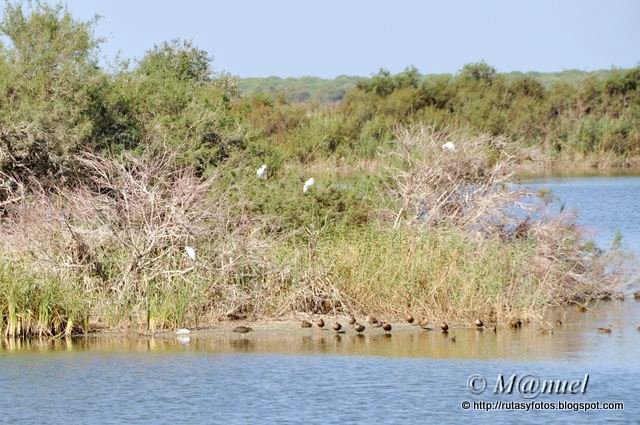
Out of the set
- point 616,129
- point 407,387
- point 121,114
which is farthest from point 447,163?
point 616,129

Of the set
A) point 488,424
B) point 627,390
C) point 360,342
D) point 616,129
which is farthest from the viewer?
point 616,129

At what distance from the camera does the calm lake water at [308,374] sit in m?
12.8

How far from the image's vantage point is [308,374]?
47.5 feet

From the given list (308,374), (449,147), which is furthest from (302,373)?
(449,147)

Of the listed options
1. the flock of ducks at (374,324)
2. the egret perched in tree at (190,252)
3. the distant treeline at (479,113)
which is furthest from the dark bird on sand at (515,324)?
the distant treeline at (479,113)

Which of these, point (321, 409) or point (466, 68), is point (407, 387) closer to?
point (321, 409)

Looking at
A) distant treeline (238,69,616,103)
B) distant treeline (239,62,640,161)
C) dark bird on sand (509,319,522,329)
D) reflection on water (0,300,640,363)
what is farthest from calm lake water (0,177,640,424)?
distant treeline (238,69,616,103)

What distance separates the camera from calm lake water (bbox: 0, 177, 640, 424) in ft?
41.9

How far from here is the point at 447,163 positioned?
20172 millimetres

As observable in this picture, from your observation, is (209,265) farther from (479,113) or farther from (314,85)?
(314,85)

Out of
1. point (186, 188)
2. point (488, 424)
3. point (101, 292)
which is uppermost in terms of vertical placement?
point (186, 188)

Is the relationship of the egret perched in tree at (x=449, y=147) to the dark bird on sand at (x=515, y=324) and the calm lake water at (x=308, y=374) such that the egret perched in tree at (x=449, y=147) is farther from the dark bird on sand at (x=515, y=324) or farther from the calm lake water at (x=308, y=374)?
the dark bird on sand at (x=515, y=324)

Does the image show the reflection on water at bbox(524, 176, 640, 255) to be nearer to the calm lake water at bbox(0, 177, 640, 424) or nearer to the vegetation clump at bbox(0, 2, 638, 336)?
the vegetation clump at bbox(0, 2, 638, 336)

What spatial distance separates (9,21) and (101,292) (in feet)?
20.1
